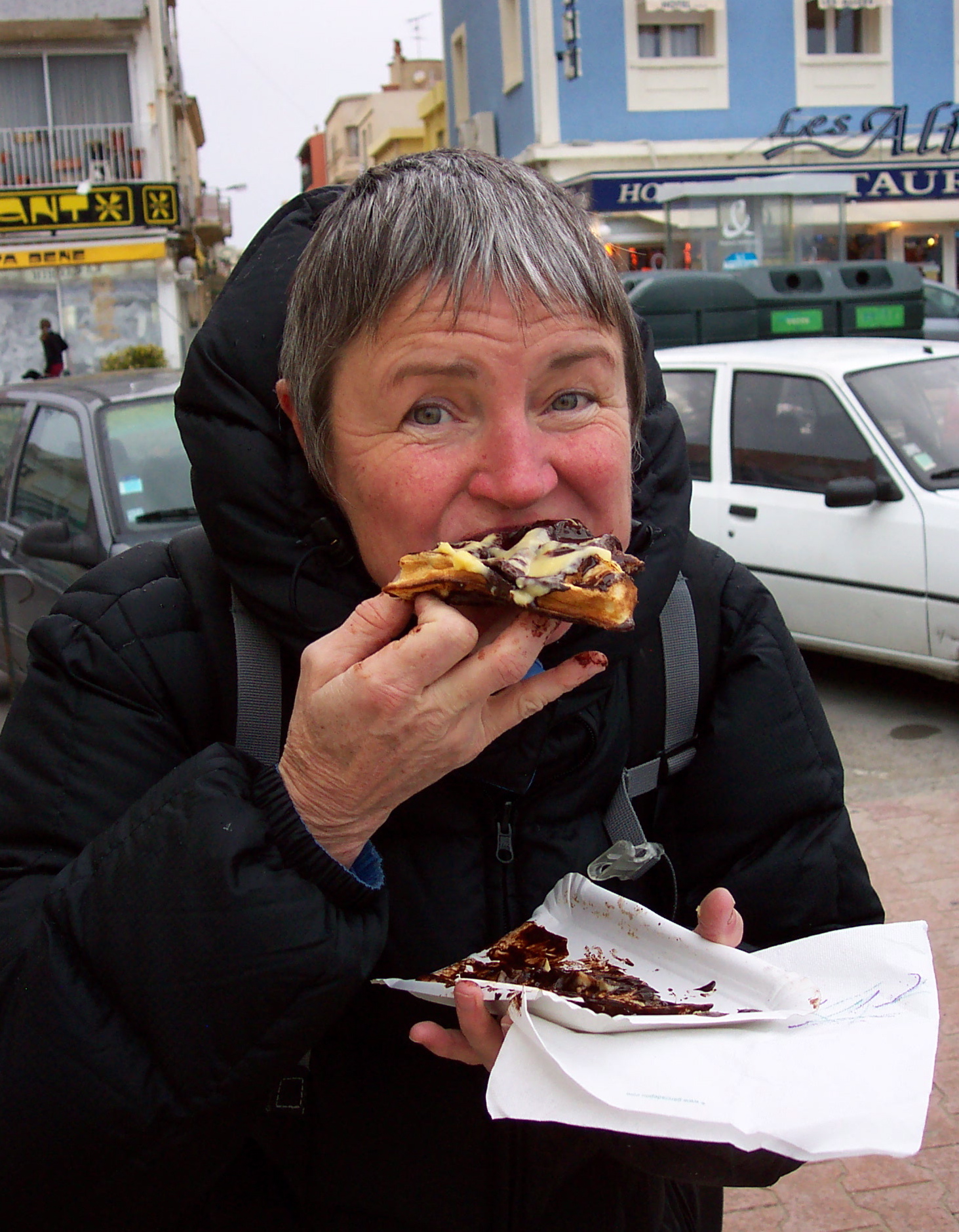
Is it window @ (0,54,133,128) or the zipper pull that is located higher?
window @ (0,54,133,128)

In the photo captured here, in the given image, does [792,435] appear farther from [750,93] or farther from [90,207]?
[90,207]

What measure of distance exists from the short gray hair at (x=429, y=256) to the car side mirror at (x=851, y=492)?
504 cm

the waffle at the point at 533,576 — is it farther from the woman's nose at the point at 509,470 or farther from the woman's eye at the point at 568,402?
the woman's eye at the point at 568,402

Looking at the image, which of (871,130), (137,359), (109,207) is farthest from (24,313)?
(871,130)

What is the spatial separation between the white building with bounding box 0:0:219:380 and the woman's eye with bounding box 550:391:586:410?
24633 mm

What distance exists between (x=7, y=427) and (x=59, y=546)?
1.86 meters

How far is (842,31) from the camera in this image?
80.5 feet

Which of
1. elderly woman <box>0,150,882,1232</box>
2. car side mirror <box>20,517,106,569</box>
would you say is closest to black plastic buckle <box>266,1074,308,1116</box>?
elderly woman <box>0,150,882,1232</box>

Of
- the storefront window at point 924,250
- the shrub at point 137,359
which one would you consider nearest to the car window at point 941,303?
the storefront window at point 924,250

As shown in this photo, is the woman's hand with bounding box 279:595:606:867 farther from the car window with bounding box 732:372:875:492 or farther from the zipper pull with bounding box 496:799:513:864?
the car window with bounding box 732:372:875:492

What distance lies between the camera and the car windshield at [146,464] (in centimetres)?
563

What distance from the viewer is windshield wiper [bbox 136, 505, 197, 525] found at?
18.4ft

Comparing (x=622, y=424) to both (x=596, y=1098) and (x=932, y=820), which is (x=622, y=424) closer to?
(x=596, y=1098)

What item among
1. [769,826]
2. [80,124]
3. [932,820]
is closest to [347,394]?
[769,826]
